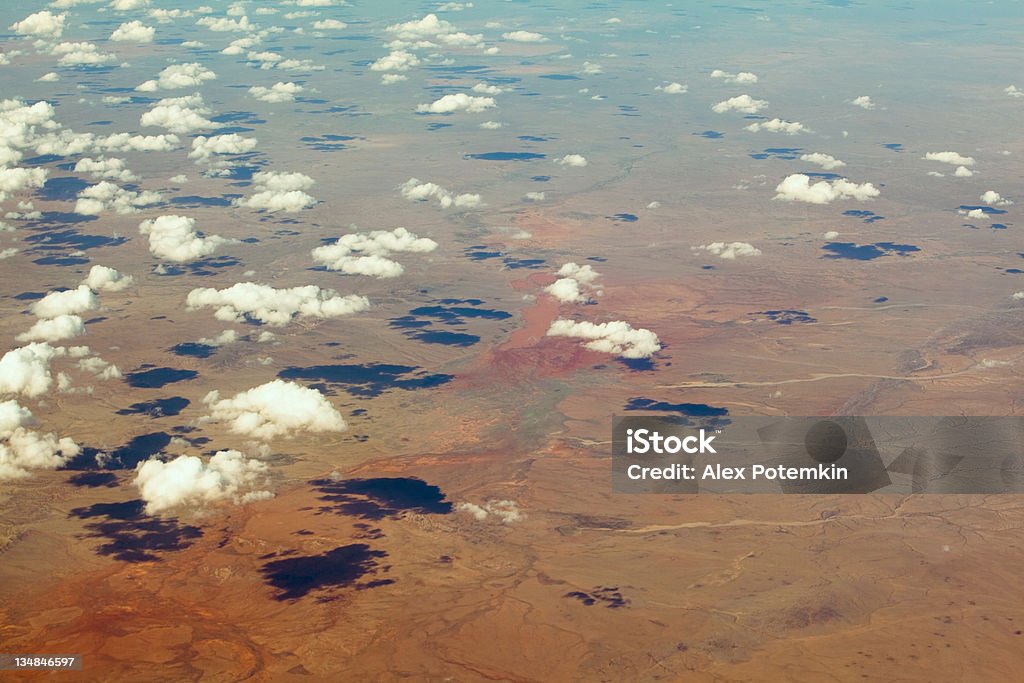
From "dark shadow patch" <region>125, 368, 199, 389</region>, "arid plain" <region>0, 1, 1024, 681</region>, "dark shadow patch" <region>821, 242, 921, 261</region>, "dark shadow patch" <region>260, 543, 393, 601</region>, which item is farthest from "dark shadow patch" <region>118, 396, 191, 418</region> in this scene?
"dark shadow patch" <region>821, 242, 921, 261</region>

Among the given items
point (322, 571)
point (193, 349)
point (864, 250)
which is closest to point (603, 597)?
point (322, 571)

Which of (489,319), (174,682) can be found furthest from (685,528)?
(489,319)

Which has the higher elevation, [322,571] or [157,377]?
[322,571]

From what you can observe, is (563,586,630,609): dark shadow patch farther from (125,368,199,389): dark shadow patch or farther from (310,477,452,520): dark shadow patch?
(125,368,199,389): dark shadow patch

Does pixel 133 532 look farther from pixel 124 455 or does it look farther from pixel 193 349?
pixel 193 349

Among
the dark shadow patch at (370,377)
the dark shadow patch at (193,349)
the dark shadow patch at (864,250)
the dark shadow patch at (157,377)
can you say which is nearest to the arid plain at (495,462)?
the dark shadow patch at (157,377)

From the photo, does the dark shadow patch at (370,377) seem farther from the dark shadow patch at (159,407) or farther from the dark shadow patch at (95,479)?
the dark shadow patch at (95,479)

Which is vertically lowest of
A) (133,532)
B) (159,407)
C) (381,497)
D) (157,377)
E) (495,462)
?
(157,377)
